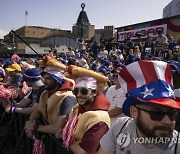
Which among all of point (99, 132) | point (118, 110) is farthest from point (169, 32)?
point (99, 132)

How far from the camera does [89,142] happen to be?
7.03ft

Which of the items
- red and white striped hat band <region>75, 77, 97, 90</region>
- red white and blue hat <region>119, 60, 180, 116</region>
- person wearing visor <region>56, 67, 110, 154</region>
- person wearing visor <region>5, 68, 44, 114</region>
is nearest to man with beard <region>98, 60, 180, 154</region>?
red white and blue hat <region>119, 60, 180, 116</region>

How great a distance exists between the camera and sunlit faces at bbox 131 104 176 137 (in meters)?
1.53

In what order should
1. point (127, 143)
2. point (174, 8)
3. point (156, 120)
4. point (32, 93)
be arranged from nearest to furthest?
point (156, 120), point (127, 143), point (32, 93), point (174, 8)

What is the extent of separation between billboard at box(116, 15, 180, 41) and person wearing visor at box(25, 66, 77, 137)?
1335 cm

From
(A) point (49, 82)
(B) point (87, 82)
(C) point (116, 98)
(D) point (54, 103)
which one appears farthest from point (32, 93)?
(B) point (87, 82)

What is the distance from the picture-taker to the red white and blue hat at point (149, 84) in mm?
1540

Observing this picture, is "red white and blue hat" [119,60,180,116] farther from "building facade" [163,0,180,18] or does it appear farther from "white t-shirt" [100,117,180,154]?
"building facade" [163,0,180,18]

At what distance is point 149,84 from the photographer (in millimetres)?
1583

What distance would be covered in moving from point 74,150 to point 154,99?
1.05 meters

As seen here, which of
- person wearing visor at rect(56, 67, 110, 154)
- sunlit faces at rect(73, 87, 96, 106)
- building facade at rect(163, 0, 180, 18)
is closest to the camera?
person wearing visor at rect(56, 67, 110, 154)

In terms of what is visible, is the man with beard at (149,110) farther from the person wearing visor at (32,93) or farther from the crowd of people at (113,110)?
the person wearing visor at (32,93)

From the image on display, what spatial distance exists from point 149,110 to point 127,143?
306 mm

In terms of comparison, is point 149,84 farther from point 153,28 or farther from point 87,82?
point 153,28
